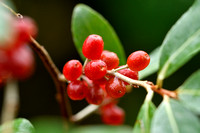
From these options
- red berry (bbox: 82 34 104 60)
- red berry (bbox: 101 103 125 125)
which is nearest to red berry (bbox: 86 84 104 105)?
red berry (bbox: 82 34 104 60)

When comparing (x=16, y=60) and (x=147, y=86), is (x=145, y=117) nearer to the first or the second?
(x=147, y=86)

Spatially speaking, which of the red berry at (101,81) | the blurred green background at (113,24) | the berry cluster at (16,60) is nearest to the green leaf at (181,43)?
the red berry at (101,81)

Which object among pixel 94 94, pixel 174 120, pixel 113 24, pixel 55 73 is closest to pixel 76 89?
pixel 94 94

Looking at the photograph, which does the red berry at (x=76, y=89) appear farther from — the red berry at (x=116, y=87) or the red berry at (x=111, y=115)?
the red berry at (x=111, y=115)

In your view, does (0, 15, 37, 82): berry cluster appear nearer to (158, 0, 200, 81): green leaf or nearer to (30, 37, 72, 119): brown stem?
(30, 37, 72, 119): brown stem

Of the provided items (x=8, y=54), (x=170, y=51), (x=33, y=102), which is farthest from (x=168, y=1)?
(x=8, y=54)

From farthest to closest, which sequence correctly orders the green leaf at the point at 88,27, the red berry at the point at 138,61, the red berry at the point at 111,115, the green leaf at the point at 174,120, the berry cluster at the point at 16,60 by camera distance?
the red berry at the point at 111,115
the green leaf at the point at 88,27
the red berry at the point at 138,61
the green leaf at the point at 174,120
the berry cluster at the point at 16,60

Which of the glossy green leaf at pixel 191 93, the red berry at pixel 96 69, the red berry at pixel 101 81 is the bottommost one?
the glossy green leaf at pixel 191 93
